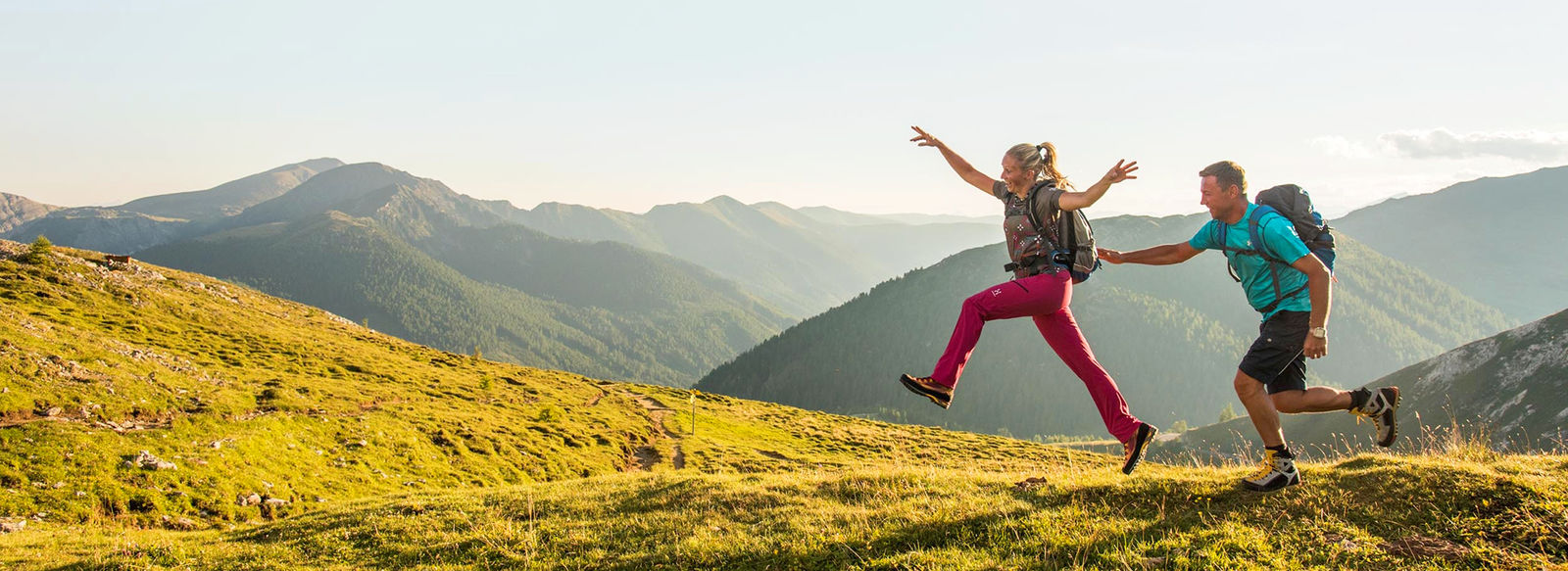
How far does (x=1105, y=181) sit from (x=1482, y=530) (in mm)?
4421

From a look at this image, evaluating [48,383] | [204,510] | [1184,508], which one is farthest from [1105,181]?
[48,383]

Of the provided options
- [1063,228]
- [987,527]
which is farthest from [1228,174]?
[987,527]

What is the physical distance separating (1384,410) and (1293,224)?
7.96ft

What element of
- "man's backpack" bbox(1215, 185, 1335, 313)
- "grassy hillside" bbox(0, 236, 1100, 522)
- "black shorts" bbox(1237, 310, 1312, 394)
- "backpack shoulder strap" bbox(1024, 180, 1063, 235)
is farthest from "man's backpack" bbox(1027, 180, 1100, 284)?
"grassy hillside" bbox(0, 236, 1100, 522)

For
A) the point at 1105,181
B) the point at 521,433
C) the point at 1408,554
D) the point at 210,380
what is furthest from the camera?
the point at 521,433

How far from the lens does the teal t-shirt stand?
289 inches

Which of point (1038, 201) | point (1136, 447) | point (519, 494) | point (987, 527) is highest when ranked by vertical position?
point (1038, 201)

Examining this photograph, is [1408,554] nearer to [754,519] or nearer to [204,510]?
[754,519]

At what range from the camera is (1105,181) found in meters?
7.33

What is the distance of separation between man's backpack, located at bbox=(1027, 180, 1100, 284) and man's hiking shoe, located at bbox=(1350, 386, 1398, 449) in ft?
11.4

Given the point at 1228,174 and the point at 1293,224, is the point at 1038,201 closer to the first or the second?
the point at 1228,174

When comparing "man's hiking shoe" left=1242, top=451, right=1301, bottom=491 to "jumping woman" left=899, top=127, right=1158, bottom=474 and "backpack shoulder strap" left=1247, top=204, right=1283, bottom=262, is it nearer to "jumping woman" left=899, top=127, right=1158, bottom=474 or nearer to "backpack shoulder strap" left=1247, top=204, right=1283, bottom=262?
"jumping woman" left=899, top=127, right=1158, bottom=474

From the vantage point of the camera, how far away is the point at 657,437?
251 ft

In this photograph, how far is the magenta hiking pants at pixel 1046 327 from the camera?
788 centimetres
